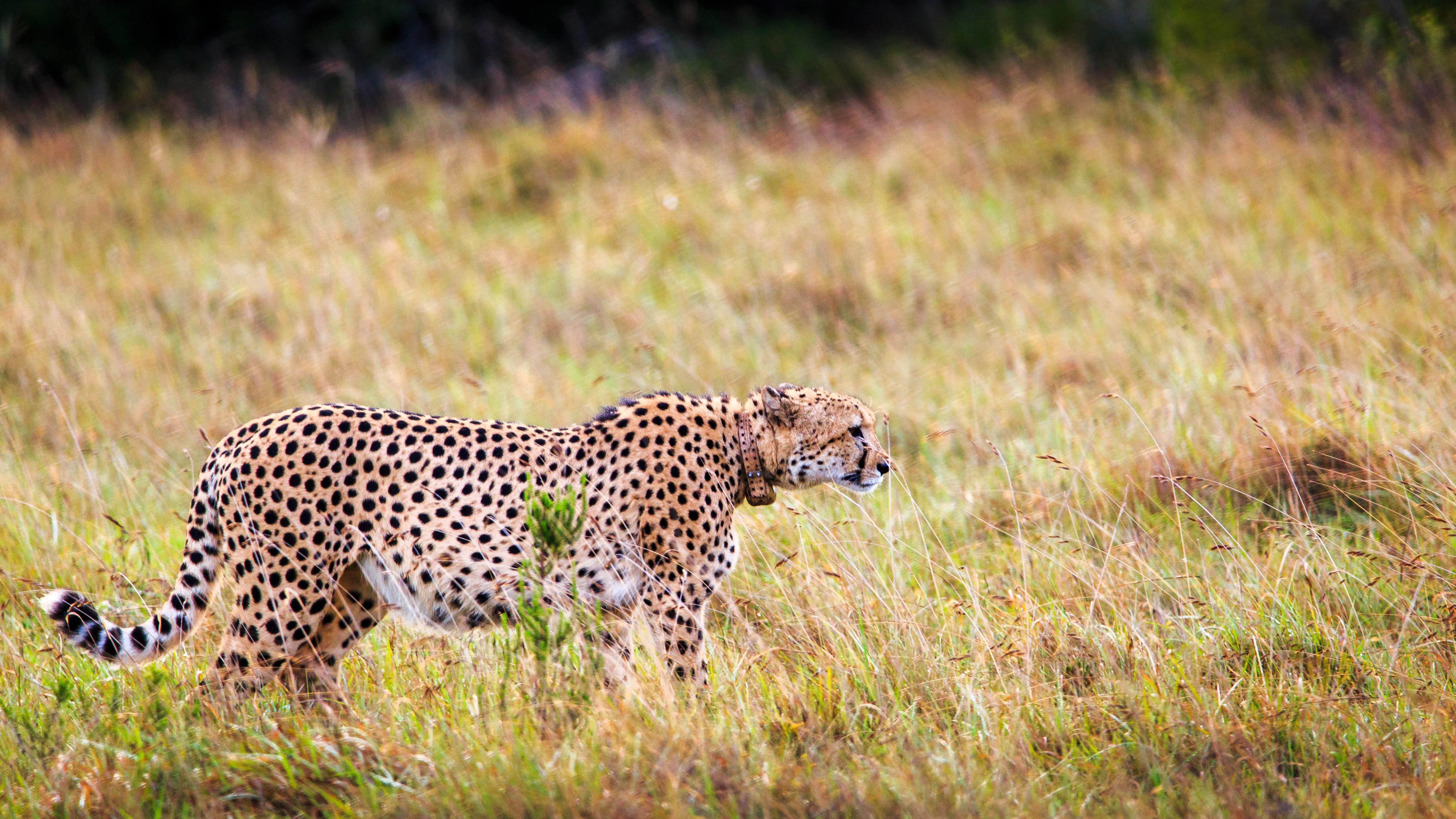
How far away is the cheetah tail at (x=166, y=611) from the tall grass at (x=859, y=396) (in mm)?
126

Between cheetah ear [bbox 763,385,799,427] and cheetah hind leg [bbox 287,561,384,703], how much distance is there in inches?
49.0

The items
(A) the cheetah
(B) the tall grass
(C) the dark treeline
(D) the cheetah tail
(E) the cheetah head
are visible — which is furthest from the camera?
(C) the dark treeline

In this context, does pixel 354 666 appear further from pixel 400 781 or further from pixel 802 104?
pixel 802 104

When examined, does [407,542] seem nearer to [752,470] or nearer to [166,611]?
[166,611]

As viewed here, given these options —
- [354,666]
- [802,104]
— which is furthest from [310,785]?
[802,104]

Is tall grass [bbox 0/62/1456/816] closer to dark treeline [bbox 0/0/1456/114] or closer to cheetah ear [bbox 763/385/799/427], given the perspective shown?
cheetah ear [bbox 763/385/799/427]

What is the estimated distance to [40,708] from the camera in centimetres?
326

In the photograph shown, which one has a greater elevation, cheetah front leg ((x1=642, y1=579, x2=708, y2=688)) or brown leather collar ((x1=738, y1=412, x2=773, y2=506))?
brown leather collar ((x1=738, y1=412, x2=773, y2=506))

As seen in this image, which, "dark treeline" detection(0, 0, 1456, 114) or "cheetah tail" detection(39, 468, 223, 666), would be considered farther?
"dark treeline" detection(0, 0, 1456, 114)

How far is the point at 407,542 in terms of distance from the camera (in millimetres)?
3342

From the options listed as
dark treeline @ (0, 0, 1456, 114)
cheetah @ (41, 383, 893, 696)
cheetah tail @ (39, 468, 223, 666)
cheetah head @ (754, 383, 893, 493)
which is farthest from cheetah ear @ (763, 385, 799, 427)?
dark treeline @ (0, 0, 1456, 114)

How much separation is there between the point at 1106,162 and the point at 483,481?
6180 mm

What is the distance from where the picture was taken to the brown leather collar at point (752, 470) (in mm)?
3758

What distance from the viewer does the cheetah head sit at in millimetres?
3748
